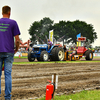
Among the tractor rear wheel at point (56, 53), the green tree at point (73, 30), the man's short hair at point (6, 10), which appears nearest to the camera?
the man's short hair at point (6, 10)

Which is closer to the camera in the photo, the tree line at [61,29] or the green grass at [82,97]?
the green grass at [82,97]

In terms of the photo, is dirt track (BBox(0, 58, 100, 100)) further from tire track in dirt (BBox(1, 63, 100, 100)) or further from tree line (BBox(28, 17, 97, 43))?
tree line (BBox(28, 17, 97, 43))

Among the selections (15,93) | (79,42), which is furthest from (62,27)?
(15,93)

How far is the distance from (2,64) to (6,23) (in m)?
0.75

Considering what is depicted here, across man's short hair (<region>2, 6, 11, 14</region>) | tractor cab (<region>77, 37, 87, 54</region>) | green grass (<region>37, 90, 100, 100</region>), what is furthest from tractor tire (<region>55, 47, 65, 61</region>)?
man's short hair (<region>2, 6, 11, 14</region>)

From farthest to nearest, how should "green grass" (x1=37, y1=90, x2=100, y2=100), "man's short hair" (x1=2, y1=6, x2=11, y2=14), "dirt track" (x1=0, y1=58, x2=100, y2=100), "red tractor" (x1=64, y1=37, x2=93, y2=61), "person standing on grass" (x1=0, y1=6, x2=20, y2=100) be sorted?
"red tractor" (x1=64, y1=37, x2=93, y2=61)
"dirt track" (x1=0, y1=58, x2=100, y2=100)
"green grass" (x1=37, y1=90, x2=100, y2=100)
"man's short hair" (x1=2, y1=6, x2=11, y2=14)
"person standing on grass" (x1=0, y1=6, x2=20, y2=100)

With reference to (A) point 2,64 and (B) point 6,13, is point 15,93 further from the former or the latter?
(B) point 6,13

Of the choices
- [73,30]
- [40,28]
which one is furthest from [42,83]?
[73,30]

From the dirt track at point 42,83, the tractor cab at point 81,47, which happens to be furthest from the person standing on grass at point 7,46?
the tractor cab at point 81,47

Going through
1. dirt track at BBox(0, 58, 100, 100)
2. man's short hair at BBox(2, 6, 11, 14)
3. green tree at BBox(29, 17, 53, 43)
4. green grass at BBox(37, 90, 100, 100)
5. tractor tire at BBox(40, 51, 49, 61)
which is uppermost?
green tree at BBox(29, 17, 53, 43)

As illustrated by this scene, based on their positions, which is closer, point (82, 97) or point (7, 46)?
point (7, 46)

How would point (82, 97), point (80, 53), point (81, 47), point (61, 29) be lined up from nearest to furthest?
point (82, 97) → point (80, 53) → point (81, 47) → point (61, 29)

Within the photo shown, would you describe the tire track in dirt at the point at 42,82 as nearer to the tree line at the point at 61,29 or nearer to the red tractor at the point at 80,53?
the red tractor at the point at 80,53

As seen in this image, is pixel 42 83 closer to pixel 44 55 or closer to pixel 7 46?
pixel 7 46
